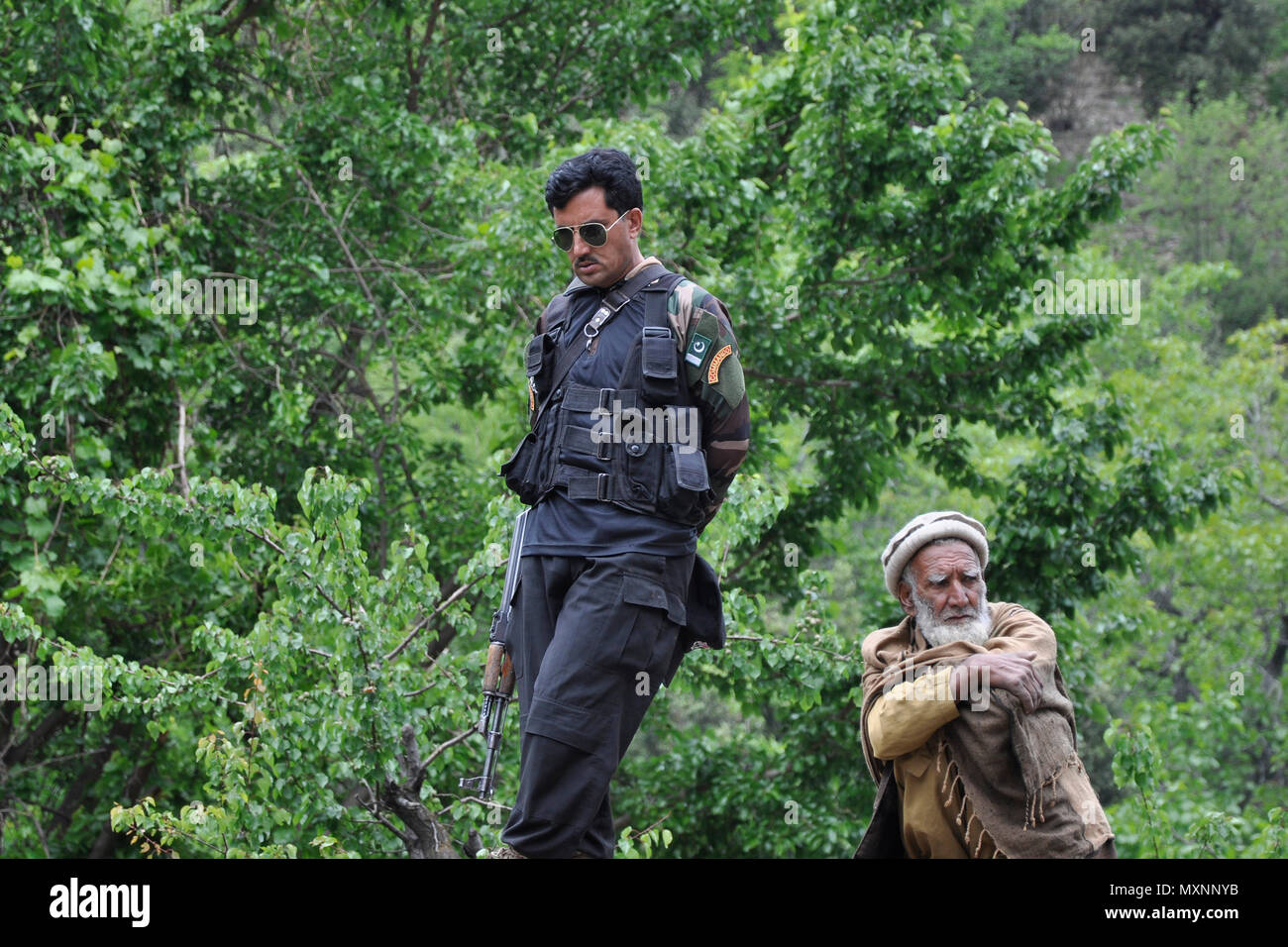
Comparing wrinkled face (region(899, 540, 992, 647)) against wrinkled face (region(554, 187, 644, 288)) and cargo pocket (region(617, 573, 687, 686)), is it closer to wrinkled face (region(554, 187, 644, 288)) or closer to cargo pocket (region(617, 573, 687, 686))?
cargo pocket (region(617, 573, 687, 686))

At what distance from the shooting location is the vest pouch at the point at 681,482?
10.5 feet

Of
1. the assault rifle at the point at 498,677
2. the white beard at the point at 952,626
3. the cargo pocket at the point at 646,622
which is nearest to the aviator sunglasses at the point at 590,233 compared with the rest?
the assault rifle at the point at 498,677

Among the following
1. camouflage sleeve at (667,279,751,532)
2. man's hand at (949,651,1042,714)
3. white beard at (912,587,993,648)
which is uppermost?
camouflage sleeve at (667,279,751,532)

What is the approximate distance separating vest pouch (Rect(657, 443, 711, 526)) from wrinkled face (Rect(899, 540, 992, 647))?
66 centimetres

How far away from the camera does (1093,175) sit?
844 centimetres

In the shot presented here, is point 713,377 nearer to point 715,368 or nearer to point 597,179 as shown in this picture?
point 715,368

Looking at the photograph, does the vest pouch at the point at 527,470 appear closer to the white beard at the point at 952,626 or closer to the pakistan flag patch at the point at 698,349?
the pakistan flag patch at the point at 698,349

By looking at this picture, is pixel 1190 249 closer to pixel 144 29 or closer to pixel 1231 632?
pixel 1231 632

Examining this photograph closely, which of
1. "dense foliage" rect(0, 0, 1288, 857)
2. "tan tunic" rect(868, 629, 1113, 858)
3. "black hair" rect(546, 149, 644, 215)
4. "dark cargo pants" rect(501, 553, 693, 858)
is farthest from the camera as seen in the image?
"dense foliage" rect(0, 0, 1288, 857)

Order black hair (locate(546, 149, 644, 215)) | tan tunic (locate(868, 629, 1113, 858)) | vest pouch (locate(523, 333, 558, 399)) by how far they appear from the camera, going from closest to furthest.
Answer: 1. tan tunic (locate(868, 629, 1113, 858))
2. black hair (locate(546, 149, 644, 215))
3. vest pouch (locate(523, 333, 558, 399))

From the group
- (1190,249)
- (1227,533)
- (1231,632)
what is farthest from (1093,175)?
(1190,249)

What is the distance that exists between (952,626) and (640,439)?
935mm

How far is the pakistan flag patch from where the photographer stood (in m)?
3.28

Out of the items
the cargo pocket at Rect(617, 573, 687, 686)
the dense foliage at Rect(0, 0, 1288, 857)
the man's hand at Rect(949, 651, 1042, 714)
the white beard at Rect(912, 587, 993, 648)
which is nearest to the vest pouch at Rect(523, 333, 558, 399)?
the cargo pocket at Rect(617, 573, 687, 686)
